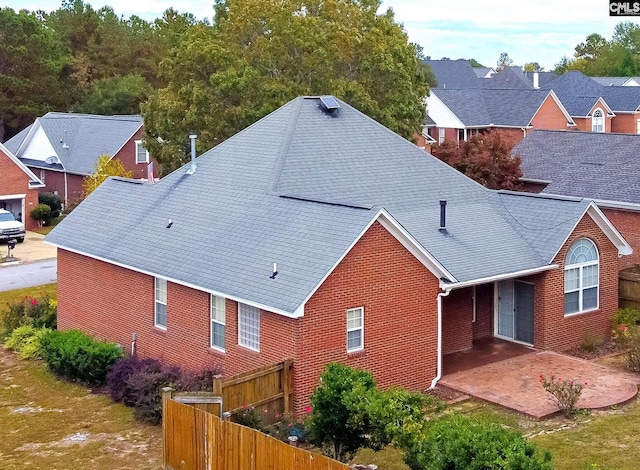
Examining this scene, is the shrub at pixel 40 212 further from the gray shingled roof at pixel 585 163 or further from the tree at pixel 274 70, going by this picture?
the gray shingled roof at pixel 585 163

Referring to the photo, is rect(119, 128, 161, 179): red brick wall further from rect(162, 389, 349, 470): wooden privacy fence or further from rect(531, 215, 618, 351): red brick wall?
rect(162, 389, 349, 470): wooden privacy fence

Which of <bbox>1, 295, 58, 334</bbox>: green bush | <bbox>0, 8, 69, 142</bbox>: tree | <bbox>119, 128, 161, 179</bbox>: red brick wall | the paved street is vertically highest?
<bbox>0, 8, 69, 142</bbox>: tree

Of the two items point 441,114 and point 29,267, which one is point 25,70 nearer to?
point 441,114

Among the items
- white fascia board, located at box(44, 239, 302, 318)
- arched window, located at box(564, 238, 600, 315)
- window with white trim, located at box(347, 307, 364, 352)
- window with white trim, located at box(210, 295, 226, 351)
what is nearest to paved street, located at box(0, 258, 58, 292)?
white fascia board, located at box(44, 239, 302, 318)

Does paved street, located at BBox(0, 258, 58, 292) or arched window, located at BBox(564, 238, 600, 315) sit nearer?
arched window, located at BBox(564, 238, 600, 315)

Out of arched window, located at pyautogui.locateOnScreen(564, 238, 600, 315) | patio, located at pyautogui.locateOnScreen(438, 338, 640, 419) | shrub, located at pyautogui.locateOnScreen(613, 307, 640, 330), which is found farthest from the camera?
shrub, located at pyautogui.locateOnScreen(613, 307, 640, 330)

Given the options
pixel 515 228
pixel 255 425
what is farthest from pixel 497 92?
Result: pixel 255 425

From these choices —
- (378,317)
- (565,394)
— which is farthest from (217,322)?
(565,394)

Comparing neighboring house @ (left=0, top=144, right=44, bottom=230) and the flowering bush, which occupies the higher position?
neighboring house @ (left=0, top=144, right=44, bottom=230)
